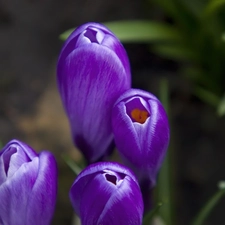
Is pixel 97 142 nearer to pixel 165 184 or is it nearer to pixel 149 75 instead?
pixel 165 184

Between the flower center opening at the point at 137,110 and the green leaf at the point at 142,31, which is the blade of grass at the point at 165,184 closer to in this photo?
the green leaf at the point at 142,31

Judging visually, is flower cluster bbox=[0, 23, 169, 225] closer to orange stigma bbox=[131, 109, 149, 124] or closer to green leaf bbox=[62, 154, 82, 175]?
orange stigma bbox=[131, 109, 149, 124]

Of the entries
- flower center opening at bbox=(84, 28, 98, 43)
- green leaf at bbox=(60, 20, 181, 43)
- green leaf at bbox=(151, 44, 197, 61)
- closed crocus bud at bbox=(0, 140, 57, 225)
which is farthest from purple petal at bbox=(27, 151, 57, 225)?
green leaf at bbox=(151, 44, 197, 61)

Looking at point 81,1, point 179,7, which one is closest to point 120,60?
point 179,7

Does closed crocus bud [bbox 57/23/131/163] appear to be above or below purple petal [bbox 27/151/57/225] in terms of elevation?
above

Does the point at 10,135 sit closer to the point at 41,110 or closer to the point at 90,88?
the point at 41,110

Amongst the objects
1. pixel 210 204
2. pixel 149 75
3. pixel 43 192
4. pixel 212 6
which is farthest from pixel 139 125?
pixel 149 75

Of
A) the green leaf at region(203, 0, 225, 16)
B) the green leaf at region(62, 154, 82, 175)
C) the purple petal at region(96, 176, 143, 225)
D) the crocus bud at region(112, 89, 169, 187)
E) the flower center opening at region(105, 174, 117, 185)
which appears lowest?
the green leaf at region(62, 154, 82, 175)

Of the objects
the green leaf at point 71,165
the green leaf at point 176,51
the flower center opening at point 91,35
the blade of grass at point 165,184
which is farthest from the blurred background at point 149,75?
the flower center opening at point 91,35
